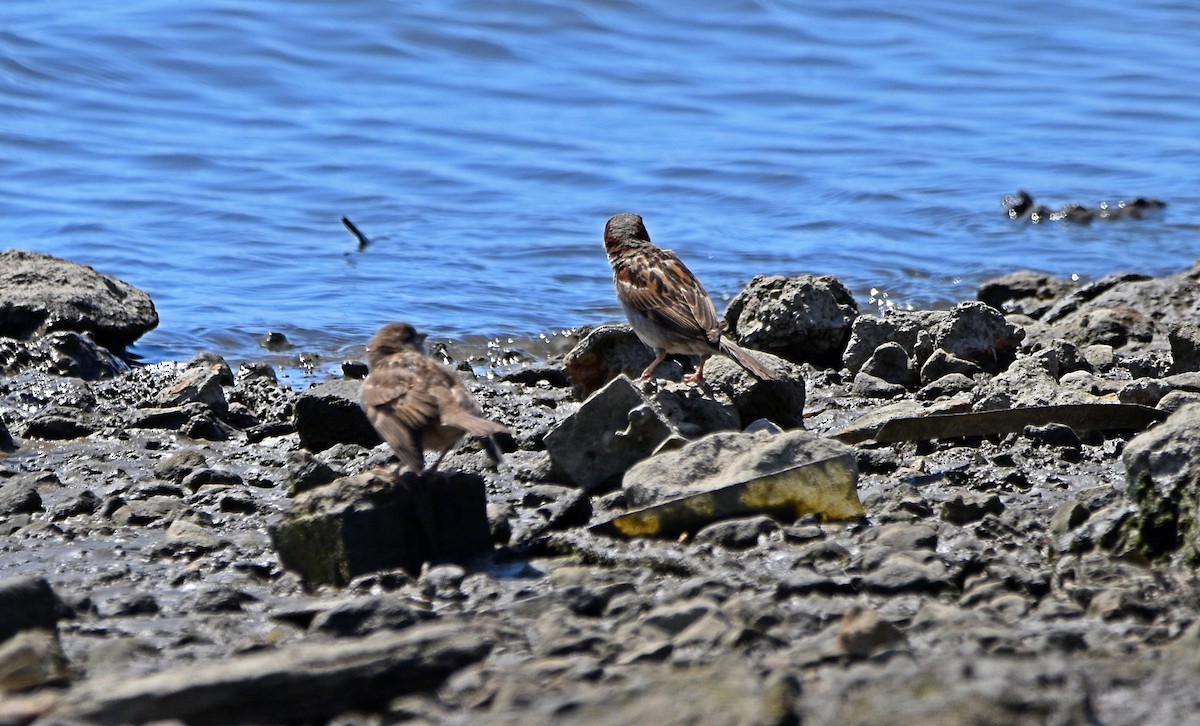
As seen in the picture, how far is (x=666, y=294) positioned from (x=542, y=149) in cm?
1002

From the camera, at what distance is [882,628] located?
14.2 feet

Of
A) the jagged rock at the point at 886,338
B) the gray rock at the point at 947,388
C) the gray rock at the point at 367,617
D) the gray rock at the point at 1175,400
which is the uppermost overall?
the jagged rock at the point at 886,338

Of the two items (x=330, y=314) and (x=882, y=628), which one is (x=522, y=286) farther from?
(x=882, y=628)

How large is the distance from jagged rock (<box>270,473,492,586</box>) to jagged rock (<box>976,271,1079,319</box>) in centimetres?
710

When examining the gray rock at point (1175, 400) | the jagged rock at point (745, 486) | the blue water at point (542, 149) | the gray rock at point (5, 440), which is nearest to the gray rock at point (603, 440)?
the jagged rock at point (745, 486)

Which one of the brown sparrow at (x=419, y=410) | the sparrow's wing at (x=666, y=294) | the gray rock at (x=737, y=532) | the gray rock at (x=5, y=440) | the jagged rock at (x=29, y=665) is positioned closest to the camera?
the jagged rock at (x=29, y=665)

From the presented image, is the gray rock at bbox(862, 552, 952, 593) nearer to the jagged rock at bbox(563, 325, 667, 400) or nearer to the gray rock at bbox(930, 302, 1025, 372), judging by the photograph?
the jagged rock at bbox(563, 325, 667, 400)

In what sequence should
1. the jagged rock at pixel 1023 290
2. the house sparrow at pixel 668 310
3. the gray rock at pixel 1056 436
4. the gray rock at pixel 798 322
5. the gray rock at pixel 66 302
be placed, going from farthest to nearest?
the jagged rock at pixel 1023 290 < the gray rock at pixel 66 302 < the gray rock at pixel 798 322 < the house sparrow at pixel 668 310 < the gray rock at pixel 1056 436

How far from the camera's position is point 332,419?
7.68 meters

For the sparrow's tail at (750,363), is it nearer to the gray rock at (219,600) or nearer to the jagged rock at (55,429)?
the gray rock at (219,600)

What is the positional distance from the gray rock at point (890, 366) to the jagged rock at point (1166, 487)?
10.8 ft

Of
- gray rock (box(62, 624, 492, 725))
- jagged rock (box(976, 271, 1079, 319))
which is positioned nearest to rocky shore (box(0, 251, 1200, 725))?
gray rock (box(62, 624, 492, 725))

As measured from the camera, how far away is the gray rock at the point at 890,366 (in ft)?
28.8

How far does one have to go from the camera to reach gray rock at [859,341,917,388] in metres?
8.77
